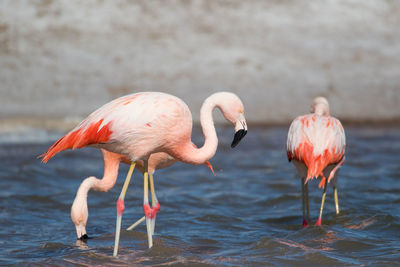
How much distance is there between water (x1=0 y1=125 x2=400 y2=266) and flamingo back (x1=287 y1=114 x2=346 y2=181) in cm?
55

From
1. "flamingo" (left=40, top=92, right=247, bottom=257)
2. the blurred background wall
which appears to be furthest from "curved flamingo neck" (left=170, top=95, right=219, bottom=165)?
the blurred background wall

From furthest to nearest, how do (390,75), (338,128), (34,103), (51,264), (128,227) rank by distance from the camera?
(390,75) → (34,103) → (128,227) → (338,128) → (51,264)

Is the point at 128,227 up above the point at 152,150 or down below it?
below

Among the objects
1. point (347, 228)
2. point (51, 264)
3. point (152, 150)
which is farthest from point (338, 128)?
point (51, 264)

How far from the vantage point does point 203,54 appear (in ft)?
35.4

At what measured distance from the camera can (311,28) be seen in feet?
36.5

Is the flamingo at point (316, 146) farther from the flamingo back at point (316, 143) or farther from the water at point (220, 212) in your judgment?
the water at point (220, 212)

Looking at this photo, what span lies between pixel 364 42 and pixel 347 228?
6.27 metres

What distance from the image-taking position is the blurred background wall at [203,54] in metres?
10.1

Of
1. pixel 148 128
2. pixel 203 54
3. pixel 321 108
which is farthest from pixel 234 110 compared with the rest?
pixel 203 54

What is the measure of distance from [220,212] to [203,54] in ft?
16.8

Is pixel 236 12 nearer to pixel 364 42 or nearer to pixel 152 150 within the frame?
pixel 364 42

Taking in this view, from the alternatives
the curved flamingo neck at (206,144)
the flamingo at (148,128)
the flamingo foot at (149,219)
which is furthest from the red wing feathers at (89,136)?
the flamingo foot at (149,219)

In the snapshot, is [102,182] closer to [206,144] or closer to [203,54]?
[206,144]
